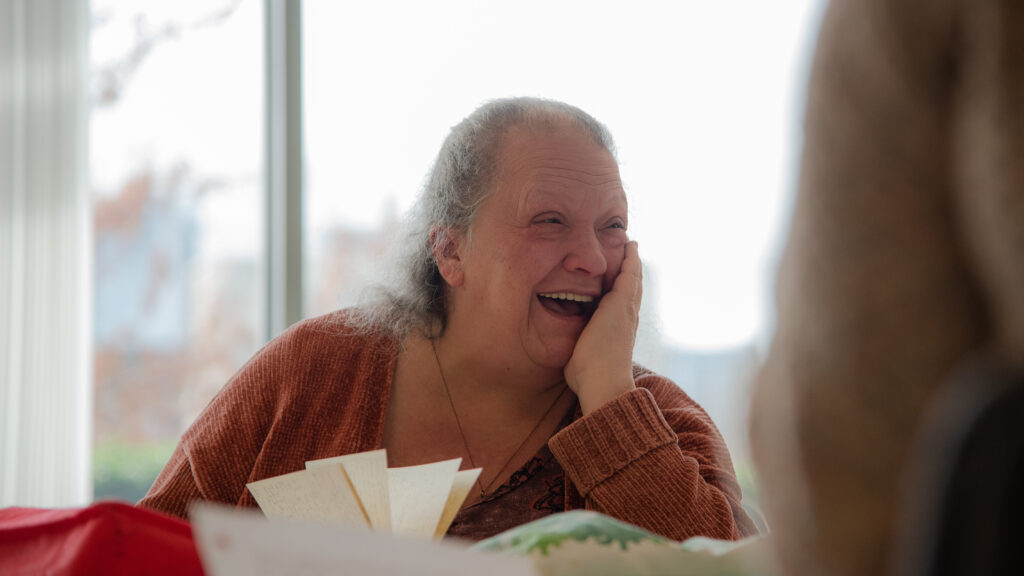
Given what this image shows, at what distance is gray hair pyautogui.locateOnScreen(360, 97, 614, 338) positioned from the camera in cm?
158

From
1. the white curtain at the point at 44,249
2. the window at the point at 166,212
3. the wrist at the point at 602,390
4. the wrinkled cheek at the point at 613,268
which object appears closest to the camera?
the wrist at the point at 602,390

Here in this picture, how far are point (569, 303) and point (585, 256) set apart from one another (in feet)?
0.33

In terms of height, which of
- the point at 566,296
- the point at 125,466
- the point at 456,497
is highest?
the point at 566,296

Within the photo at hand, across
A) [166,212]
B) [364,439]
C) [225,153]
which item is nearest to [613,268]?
[364,439]

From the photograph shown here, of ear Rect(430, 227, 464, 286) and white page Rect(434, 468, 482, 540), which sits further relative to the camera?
ear Rect(430, 227, 464, 286)

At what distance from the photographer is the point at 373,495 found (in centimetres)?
88

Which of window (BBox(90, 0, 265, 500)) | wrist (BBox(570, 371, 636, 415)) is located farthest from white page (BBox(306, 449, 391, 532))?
window (BBox(90, 0, 265, 500))

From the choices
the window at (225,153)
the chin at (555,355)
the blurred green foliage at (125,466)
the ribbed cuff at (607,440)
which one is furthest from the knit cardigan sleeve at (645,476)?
the blurred green foliage at (125,466)

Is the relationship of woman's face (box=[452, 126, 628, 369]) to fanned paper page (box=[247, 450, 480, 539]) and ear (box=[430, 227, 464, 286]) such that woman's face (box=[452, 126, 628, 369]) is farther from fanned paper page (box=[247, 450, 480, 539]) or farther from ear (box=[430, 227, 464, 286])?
fanned paper page (box=[247, 450, 480, 539])

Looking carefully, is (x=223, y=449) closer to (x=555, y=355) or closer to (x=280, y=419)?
(x=280, y=419)

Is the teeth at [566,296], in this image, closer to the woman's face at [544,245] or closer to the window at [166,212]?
the woman's face at [544,245]

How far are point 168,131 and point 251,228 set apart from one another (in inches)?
20.1

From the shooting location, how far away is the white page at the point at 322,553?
392 mm

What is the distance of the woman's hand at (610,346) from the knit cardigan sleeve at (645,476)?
0.24 ft
